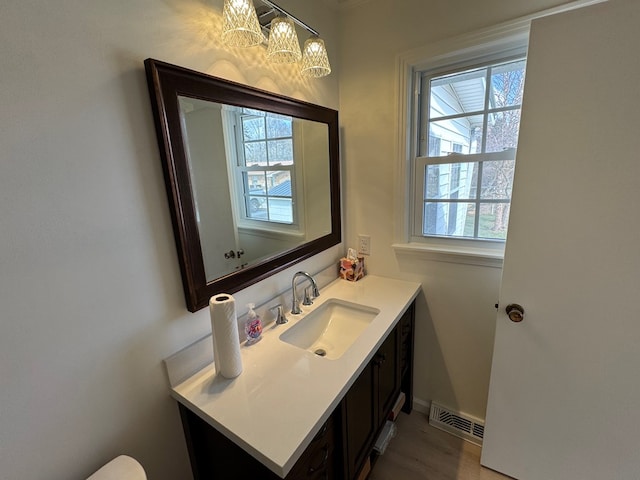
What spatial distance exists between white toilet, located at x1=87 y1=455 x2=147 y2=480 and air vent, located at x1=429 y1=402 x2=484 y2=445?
5.27ft

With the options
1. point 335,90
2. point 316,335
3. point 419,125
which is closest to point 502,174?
point 419,125

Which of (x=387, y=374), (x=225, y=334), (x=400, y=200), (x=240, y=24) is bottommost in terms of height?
(x=387, y=374)

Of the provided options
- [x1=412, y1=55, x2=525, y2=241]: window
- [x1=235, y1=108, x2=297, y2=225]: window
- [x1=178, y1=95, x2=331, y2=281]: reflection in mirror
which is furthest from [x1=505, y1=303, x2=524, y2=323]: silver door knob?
[x1=235, y1=108, x2=297, y2=225]: window

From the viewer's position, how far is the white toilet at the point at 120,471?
76 cm

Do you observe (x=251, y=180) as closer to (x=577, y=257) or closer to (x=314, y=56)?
(x=314, y=56)

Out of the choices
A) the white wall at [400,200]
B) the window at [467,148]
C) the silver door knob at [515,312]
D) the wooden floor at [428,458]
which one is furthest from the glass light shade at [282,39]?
the wooden floor at [428,458]

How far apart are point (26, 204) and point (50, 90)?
0.28 metres

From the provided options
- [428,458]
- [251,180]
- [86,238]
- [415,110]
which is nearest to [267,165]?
[251,180]

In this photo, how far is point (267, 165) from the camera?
1294mm

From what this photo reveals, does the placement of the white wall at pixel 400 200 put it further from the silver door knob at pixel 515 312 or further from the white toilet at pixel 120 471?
the white toilet at pixel 120 471

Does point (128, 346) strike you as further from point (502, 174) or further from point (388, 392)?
point (502, 174)

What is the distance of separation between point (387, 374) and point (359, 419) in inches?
12.7

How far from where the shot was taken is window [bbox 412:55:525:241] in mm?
1346

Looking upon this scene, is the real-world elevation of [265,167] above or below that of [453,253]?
above
